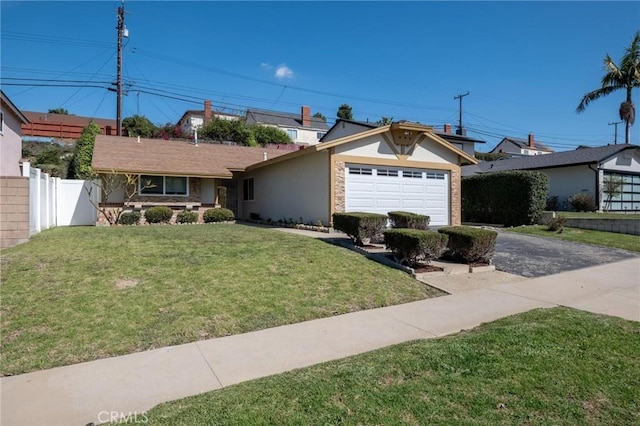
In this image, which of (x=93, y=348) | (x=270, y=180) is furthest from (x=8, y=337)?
(x=270, y=180)

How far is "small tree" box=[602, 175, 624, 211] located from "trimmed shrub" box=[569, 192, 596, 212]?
3.80ft

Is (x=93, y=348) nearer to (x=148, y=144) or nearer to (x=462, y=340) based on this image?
(x=462, y=340)

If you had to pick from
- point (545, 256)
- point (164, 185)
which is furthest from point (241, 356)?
point (164, 185)

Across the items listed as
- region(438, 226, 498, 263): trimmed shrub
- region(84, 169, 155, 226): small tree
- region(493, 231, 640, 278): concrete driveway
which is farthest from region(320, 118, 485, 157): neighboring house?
region(438, 226, 498, 263): trimmed shrub

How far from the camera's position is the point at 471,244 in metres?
9.63

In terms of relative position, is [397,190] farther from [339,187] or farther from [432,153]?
[339,187]

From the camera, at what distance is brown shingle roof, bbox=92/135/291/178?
19141 millimetres

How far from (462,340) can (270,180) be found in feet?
54.7

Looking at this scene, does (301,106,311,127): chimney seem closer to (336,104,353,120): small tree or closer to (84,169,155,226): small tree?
(336,104,353,120): small tree

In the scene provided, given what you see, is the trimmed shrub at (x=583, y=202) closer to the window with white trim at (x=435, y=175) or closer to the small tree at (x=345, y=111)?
the window with white trim at (x=435, y=175)

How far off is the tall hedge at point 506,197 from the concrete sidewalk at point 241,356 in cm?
1196

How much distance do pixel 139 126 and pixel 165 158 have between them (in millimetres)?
24694

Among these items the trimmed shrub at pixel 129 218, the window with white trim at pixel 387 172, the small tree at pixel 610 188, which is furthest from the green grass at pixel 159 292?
the small tree at pixel 610 188

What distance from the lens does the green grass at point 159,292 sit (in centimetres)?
517
